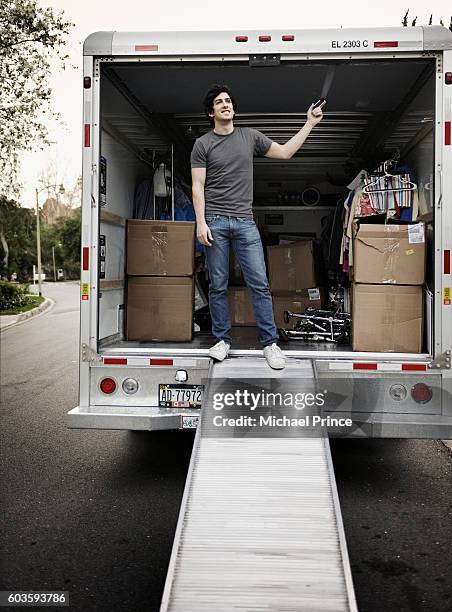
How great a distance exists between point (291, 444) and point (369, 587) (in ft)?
2.70

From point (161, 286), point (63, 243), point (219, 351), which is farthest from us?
point (63, 243)

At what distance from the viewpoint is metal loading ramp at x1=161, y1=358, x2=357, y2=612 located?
9.75 feet

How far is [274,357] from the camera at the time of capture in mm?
4656

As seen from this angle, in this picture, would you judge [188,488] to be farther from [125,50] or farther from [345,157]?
[345,157]

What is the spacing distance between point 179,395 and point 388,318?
4.98 feet

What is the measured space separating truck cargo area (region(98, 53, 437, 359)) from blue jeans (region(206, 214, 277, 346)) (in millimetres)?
290

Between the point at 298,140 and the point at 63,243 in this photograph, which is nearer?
the point at 298,140

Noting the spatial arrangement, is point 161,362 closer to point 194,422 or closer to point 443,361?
point 194,422

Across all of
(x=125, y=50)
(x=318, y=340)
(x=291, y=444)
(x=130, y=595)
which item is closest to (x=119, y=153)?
(x=125, y=50)

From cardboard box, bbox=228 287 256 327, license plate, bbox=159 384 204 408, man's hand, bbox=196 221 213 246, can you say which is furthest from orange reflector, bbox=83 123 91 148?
cardboard box, bbox=228 287 256 327

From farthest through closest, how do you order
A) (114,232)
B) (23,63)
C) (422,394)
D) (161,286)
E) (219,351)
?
(23,63) → (161,286) → (114,232) → (219,351) → (422,394)

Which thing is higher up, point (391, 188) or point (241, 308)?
point (391, 188)

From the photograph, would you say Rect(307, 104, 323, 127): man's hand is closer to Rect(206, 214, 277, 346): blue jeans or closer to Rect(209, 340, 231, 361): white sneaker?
Rect(206, 214, 277, 346): blue jeans

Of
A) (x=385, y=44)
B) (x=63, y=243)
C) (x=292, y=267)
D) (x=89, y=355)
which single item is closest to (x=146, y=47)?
(x=385, y=44)
